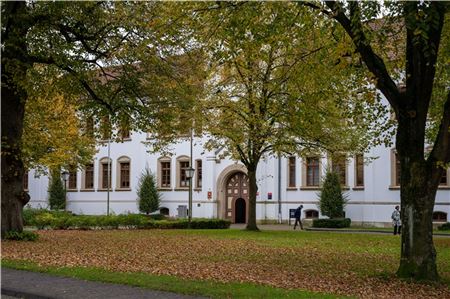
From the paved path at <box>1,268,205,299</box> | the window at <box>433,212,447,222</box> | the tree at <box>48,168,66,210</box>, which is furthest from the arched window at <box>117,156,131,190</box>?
the paved path at <box>1,268,205,299</box>

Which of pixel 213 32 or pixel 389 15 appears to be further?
pixel 213 32

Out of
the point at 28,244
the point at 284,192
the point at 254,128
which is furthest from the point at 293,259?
the point at 284,192

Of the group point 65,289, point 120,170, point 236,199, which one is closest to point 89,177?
point 120,170

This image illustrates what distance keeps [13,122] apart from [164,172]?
29.0m

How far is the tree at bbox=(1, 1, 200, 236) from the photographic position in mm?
18125

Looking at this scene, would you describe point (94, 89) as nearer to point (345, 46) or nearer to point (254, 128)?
point (254, 128)

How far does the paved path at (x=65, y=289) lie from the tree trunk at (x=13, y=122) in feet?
26.7

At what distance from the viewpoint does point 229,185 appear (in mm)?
45688

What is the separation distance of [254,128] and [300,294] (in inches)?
699

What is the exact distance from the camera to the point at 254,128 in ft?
90.6

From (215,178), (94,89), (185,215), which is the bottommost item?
(185,215)

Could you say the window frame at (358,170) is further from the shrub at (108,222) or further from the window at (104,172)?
the window at (104,172)

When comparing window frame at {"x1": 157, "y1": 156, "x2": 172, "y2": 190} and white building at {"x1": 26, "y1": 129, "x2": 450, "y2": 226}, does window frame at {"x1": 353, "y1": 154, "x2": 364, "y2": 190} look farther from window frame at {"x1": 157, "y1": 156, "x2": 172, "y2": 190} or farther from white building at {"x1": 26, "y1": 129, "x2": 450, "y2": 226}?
window frame at {"x1": 157, "y1": 156, "x2": 172, "y2": 190}

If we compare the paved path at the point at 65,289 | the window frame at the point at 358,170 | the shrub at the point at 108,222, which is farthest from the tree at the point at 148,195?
the paved path at the point at 65,289
